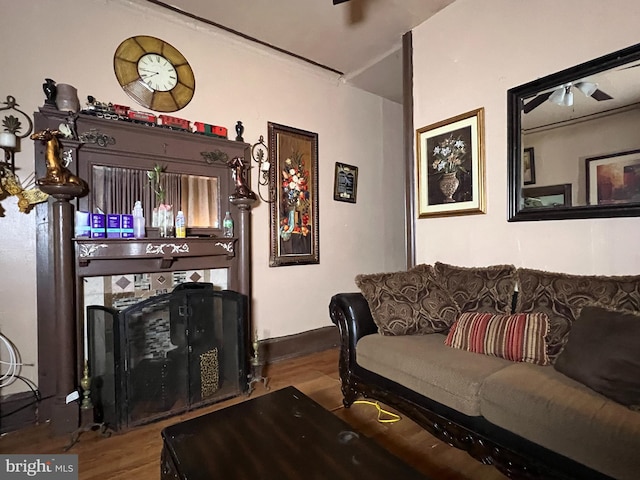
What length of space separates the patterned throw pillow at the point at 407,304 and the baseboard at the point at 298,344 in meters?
1.27

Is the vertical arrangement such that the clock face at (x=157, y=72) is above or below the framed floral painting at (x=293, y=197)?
above

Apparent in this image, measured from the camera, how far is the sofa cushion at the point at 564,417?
1.06 m

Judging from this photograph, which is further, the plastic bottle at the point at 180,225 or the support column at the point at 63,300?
the plastic bottle at the point at 180,225

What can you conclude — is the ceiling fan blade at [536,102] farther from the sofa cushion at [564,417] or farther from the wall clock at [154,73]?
the wall clock at [154,73]

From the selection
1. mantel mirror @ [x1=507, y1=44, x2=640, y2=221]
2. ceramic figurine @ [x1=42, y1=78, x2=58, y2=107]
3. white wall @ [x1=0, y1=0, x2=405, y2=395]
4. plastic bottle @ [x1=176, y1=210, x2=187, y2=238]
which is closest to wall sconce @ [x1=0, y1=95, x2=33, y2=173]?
white wall @ [x1=0, y1=0, x2=405, y2=395]

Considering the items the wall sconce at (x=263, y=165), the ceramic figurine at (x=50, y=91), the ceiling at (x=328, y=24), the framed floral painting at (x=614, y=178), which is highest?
the ceiling at (x=328, y=24)

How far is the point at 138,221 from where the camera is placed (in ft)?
7.29

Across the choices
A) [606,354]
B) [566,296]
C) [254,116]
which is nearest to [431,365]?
[606,354]

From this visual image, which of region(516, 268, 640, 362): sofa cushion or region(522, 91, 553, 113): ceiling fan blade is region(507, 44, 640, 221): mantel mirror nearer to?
region(522, 91, 553, 113): ceiling fan blade

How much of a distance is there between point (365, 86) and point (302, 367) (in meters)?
3.08

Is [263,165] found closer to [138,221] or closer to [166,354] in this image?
[138,221]

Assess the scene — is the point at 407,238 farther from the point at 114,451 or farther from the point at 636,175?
the point at 114,451

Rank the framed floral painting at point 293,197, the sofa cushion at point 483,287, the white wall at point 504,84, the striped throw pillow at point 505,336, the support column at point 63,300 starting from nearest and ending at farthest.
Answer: the striped throw pillow at point 505,336 < the white wall at point 504,84 < the support column at point 63,300 < the sofa cushion at point 483,287 < the framed floral painting at point 293,197

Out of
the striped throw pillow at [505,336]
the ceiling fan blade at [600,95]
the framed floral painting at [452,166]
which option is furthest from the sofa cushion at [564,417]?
the ceiling fan blade at [600,95]
